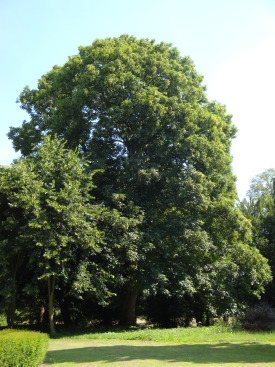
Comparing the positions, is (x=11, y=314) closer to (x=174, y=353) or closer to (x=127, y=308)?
(x=127, y=308)

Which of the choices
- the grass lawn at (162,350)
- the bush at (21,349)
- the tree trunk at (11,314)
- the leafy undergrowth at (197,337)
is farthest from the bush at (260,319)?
the bush at (21,349)

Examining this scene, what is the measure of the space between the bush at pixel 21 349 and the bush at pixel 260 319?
11.8m

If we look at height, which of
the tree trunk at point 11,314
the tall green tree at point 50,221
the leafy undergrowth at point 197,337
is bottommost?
the leafy undergrowth at point 197,337

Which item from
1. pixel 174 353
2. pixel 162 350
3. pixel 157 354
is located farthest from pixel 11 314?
pixel 174 353

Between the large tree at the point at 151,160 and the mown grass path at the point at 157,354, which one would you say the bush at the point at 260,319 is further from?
the mown grass path at the point at 157,354

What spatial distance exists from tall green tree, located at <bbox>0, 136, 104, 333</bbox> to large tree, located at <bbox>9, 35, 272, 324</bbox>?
168 cm

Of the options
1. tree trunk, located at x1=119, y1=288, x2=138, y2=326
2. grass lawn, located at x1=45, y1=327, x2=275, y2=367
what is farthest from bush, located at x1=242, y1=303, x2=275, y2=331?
tree trunk, located at x1=119, y1=288, x2=138, y2=326

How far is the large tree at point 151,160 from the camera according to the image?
1770 cm

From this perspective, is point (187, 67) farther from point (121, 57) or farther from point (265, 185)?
point (265, 185)

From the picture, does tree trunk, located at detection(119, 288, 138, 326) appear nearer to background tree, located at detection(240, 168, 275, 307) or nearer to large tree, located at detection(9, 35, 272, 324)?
large tree, located at detection(9, 35, 272, 324)

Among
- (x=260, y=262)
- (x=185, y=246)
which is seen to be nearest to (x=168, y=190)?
(x=185, y=246)

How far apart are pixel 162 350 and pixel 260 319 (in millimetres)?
8129

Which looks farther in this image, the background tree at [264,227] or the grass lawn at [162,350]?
the background tree at [264,227]

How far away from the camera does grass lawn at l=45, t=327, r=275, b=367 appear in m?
8.60
